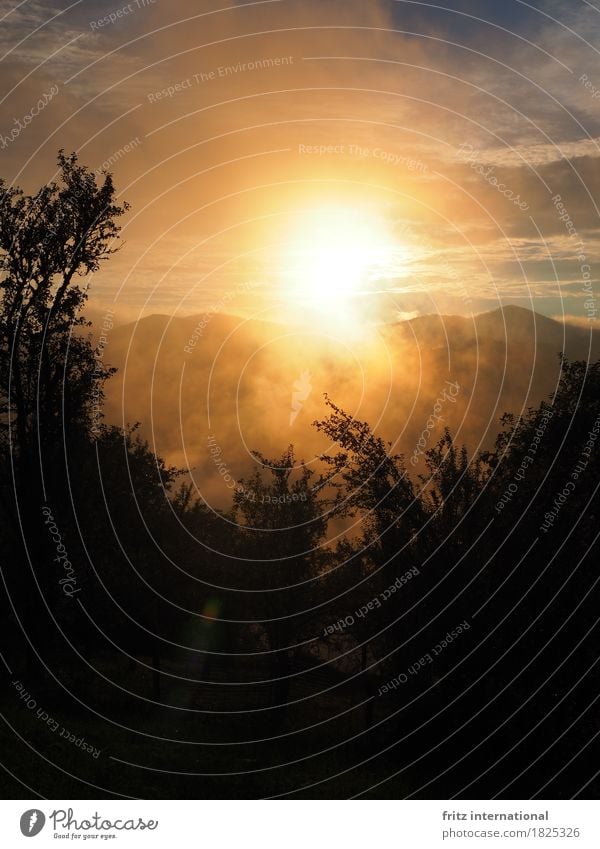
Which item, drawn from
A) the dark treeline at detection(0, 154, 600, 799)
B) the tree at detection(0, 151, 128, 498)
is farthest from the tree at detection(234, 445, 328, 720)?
the tree at detection(0, 151, 128, 498)

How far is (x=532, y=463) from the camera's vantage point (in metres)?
32.8

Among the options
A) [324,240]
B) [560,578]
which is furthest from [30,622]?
[324,240]

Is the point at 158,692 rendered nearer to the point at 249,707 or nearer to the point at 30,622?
the point at 249,707
